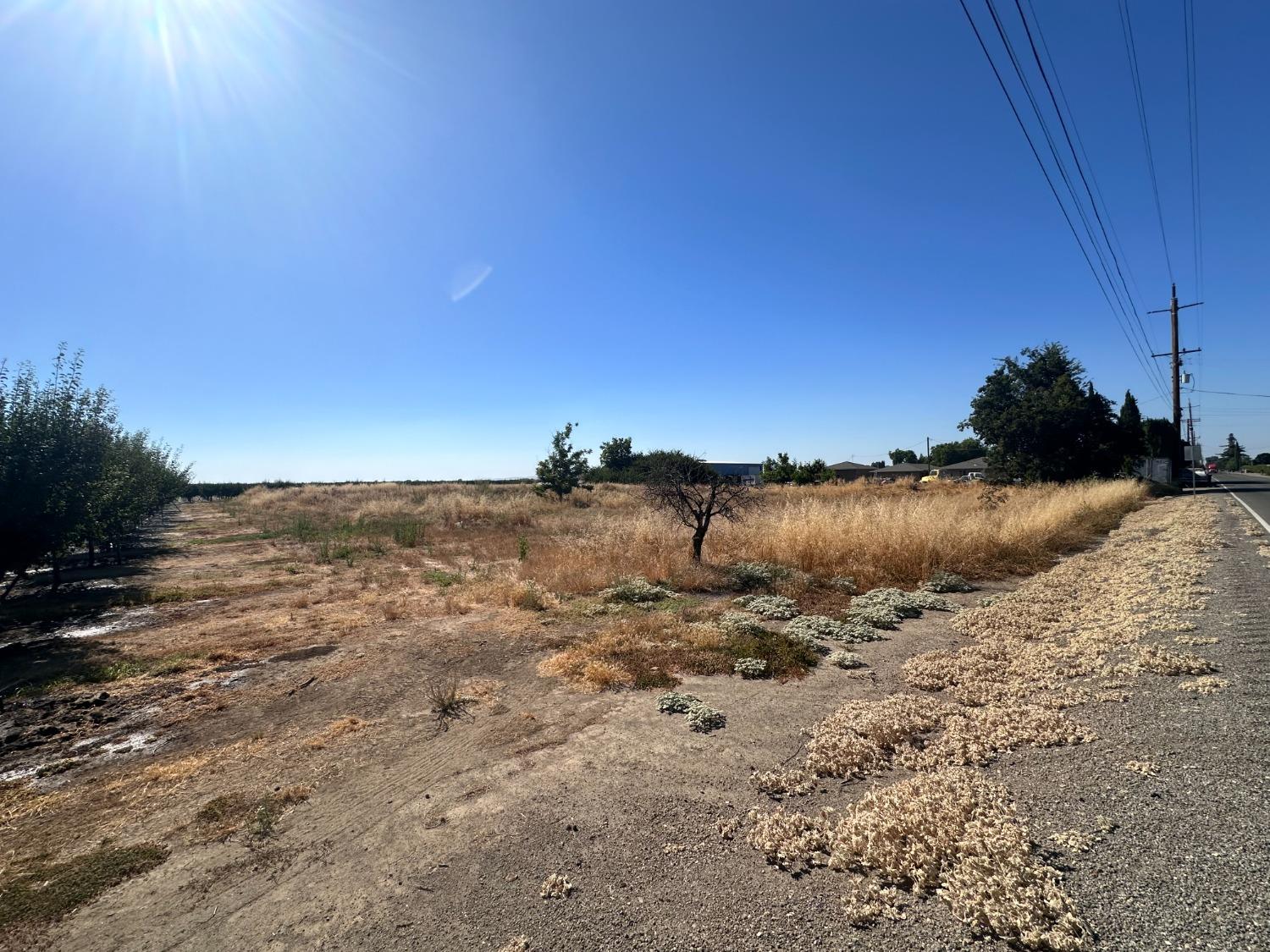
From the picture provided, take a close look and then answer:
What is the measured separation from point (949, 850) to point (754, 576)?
6.96 meters

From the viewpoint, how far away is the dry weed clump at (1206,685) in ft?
11.2

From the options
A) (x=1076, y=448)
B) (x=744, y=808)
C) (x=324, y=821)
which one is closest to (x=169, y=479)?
(x=324, y=821)

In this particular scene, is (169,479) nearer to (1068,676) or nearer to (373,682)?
(373,682)

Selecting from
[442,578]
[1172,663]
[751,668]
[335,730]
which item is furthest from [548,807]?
[442,578]

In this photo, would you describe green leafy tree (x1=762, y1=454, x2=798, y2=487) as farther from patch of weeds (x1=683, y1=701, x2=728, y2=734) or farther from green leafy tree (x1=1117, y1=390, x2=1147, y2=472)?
patch of weeds (x1=683, y1=701, x2=728, y2=734)

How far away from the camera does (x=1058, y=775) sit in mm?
2738

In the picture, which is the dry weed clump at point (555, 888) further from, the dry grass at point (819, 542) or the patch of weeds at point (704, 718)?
the dry grass at point (819, 542)

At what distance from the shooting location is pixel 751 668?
504 cm

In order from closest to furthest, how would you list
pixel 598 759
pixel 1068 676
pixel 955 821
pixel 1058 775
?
pixel 955 821, pixel 1058 775, pixel 598 759, pixel 1068 676

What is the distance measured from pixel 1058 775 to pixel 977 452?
10458 centimetres

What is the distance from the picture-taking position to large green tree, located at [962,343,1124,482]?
88.1ft

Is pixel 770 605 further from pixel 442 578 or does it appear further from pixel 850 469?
pixel 850 469

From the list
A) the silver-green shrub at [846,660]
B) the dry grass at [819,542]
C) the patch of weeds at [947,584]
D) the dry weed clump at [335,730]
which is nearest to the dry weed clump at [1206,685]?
the silver-green shrub at [846,660]

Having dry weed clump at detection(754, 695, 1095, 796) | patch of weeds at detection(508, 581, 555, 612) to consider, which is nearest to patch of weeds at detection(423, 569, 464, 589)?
patch of weeds at detection(508, 581, 555, 612)
